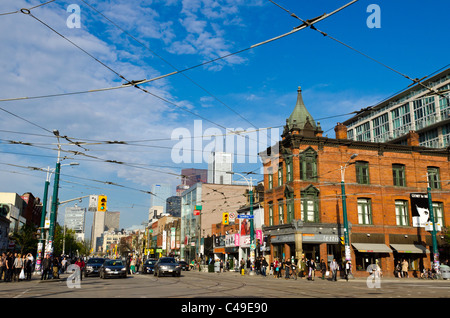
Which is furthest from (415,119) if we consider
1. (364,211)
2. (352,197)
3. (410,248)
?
(352,197)

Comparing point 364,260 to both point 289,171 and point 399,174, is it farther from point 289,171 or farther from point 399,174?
point 289,171

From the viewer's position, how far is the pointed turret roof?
139 feet

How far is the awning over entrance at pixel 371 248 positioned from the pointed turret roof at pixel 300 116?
12.8 meters

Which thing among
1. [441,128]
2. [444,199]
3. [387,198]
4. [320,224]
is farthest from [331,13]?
[441,128]

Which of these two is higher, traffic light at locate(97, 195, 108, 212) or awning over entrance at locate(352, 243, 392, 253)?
traffic light at locate(97, 195, 108, 212)

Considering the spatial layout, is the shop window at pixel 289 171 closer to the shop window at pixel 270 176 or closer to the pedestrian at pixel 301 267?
the shop window at pixel 270 176

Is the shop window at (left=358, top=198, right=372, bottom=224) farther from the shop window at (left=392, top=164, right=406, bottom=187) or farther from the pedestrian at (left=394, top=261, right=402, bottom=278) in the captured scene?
the pedestrian at (left=394, top=261, right=402, bottom=278)

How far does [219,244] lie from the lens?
220 ft

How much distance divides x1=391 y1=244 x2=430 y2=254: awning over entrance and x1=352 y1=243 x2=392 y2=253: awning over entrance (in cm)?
87

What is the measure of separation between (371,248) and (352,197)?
5.22 m

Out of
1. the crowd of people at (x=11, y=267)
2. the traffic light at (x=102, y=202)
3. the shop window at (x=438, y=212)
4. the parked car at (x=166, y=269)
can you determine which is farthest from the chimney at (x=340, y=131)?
the crowd of people at (x=11, y=267)

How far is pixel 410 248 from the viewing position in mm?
40062

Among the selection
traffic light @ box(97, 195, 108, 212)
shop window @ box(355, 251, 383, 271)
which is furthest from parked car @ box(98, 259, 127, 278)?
shop window @ box(355, 251, 383, 271)
